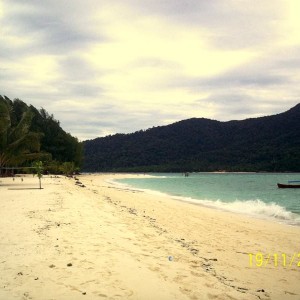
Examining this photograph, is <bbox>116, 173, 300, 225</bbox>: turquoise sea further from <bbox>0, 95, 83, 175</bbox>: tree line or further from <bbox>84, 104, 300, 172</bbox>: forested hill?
<bbox>84, 104, 300, 172</bbox>: forested hill

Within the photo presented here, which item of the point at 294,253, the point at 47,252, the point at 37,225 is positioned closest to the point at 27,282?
the point at 47,252

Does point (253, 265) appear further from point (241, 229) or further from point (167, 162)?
point (167, 162)

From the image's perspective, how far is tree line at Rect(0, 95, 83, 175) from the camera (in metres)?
31.0

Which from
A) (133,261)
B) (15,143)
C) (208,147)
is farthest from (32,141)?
(208,147)
